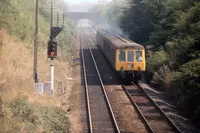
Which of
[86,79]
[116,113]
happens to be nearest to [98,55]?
[86,79]

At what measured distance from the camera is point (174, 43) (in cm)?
2420

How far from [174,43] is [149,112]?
664 centimetres

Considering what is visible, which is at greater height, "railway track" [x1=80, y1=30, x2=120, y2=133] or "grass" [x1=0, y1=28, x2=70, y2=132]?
"grass" [x1=0, y1=28, x2=70, y2=132]

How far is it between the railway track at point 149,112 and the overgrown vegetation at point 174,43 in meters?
1.28

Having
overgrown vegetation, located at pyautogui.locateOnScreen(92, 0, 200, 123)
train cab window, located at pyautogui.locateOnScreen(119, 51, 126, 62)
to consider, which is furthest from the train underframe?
overgrown vegetation, located at pyautogui.locateOnScreen(92, 0, 200, 123)

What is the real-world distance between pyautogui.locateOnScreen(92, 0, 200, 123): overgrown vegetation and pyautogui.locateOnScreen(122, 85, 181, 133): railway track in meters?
1.28

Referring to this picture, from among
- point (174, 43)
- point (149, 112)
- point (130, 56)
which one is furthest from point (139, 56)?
point (149, 112)

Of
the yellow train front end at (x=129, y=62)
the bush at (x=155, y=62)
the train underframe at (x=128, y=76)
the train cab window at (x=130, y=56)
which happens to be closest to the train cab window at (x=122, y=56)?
the yellow train front end at (x=129, y=62)

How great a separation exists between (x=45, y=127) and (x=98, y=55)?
30.1 m

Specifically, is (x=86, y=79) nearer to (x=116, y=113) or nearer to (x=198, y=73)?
(x=116, y=113)

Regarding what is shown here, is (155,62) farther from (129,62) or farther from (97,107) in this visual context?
(97,107)

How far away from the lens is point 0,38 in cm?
2098

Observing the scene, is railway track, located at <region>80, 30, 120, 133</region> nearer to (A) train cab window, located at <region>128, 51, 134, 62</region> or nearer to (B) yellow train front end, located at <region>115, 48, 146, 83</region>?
(B) yellow train front end, located at <region>115, 48, 146, 83</region>

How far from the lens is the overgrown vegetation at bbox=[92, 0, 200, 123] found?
60.4 ft
